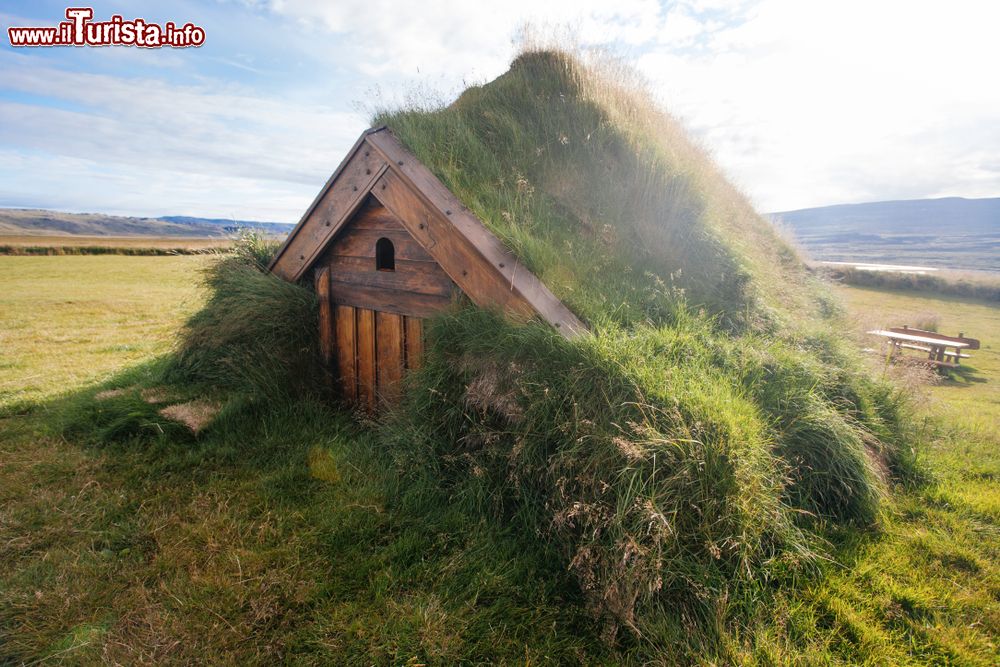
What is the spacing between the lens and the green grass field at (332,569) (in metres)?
2.38

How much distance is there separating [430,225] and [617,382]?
2.15 metres

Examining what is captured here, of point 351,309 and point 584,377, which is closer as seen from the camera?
point 584,377

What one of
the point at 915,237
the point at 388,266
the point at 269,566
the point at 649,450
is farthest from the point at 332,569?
the point at 915,237

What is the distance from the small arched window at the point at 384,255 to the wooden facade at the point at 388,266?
1cm

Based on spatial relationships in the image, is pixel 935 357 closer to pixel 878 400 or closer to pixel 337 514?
pixel 878 400

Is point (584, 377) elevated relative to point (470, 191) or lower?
lower

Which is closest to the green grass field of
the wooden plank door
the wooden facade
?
the wooden plank door

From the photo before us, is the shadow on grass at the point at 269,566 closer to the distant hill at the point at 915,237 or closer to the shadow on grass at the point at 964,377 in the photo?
the shadow on grass at the point at 964,377

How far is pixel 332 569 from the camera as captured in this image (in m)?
2.92

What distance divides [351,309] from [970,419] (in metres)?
7.85

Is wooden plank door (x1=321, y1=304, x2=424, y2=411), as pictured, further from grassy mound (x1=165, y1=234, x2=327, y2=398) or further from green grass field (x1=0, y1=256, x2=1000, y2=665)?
green grass field (x1=0, y1=256, x2=1000, y2=665)

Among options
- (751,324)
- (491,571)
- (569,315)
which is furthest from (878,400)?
(491,571)

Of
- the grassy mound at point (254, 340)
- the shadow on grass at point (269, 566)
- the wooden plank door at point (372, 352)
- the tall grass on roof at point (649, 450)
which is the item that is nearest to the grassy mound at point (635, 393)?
the tall grass on roof at point (649, 450)

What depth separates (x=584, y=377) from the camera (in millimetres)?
2947
